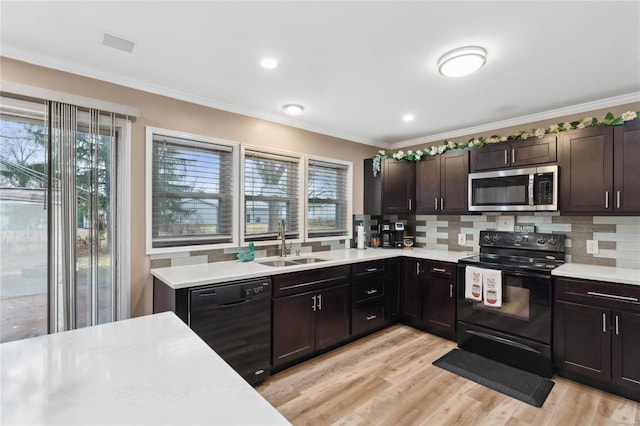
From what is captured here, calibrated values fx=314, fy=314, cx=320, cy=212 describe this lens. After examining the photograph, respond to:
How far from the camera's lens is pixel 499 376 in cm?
273

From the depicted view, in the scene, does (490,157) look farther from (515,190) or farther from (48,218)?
(48,218)

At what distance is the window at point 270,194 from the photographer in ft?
10.9

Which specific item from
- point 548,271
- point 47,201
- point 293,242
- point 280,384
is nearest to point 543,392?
point 548,271

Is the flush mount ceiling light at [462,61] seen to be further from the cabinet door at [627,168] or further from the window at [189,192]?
the window at [189,192]

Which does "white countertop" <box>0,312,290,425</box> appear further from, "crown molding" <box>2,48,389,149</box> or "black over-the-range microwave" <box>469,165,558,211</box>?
"black over-the-range microwave" <box>469,165,558,211</box>

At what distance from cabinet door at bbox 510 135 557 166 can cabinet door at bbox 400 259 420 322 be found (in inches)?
60.3

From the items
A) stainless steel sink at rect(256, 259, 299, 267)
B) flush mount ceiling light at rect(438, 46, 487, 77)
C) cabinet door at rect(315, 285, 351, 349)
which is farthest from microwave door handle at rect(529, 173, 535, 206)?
stainless steel sink at rect(256, 259, 299, 267)

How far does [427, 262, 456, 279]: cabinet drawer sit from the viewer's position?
342cm

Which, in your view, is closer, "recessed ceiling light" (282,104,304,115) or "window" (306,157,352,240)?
"recessed ceiling light" (282,104,304,115)

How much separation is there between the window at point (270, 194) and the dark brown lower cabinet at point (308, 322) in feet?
2.80

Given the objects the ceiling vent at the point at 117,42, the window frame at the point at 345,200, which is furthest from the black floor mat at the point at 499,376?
the ceiling vent at the point at 117,42

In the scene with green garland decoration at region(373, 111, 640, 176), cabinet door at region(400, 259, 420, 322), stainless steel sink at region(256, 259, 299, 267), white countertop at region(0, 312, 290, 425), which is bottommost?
cabinet door at region(400, 259, 420, 322)

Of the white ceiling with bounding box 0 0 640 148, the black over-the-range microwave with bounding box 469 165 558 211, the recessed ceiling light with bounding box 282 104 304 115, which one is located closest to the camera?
the white ceiling with bounding box 0 0 640 148

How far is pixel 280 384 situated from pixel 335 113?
2.68 meters
